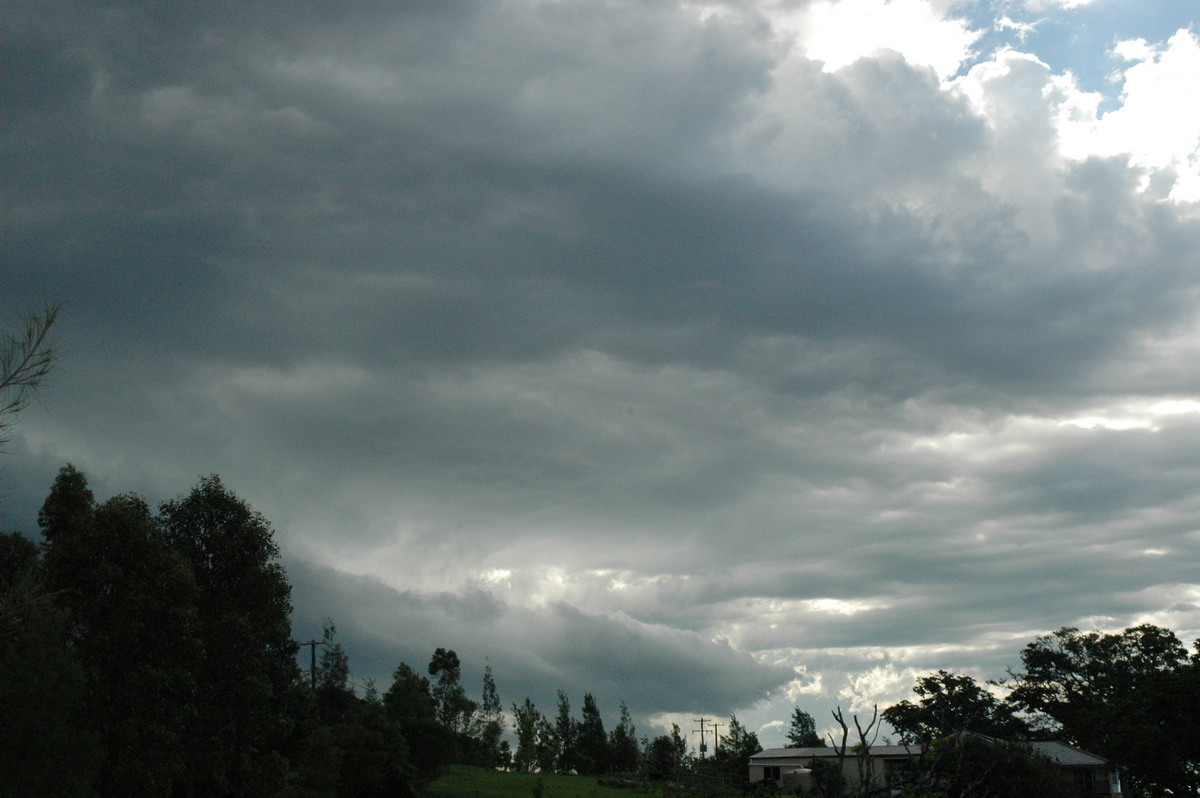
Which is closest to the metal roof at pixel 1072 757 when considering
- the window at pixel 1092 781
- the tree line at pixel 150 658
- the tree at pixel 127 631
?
the window at pixel 1092 781

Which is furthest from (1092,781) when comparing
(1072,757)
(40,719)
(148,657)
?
(40,719)

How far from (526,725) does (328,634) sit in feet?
143

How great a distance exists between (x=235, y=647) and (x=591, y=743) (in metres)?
108

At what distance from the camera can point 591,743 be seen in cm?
14188

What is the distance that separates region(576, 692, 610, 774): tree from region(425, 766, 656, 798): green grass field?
2062 centimetres

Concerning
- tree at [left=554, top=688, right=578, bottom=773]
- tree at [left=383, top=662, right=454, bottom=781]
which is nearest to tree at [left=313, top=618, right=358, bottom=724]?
tree at [left=383, top=662, right=454, bottom=781]

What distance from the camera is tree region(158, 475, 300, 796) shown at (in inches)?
1619

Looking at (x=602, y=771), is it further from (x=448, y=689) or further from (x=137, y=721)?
(x=137, y=721)

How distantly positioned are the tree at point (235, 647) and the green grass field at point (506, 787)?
136ft

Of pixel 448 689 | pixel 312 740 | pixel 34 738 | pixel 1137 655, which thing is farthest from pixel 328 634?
pixel 1137 655

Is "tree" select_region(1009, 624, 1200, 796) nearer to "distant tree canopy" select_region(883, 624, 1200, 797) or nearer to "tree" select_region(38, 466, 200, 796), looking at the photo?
"distant tree canopy" select_region(883, 624, 1200, 797)

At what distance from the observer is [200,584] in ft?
143

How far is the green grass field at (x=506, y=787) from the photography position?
89.1 m

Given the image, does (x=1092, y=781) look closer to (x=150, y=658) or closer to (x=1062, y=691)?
(x=1062, y=691)
